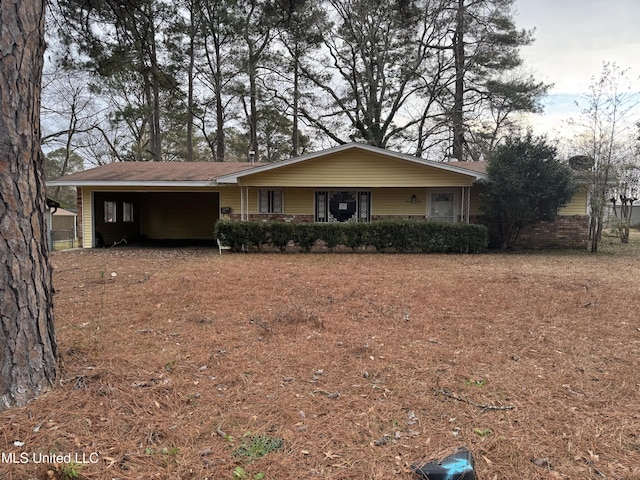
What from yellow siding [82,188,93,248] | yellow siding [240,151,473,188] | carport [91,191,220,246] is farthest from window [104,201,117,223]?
yellow siding [240,151,473,188]

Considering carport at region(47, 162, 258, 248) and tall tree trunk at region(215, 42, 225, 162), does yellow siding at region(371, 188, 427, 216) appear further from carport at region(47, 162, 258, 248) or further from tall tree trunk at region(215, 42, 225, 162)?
tall tree trunk at region(215, 42, 225, 162)

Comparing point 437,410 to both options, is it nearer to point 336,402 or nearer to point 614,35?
point 336,402

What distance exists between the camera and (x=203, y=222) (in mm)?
17484

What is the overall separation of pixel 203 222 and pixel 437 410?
16.1 metres

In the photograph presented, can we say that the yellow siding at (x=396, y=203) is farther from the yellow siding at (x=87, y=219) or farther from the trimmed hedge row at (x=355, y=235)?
the yellow siding at (x=87, y=219)

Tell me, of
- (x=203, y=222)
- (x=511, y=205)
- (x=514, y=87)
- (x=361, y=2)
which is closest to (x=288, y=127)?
(x=361, y=2)

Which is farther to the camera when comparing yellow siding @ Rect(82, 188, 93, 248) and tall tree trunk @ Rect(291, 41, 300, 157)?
tall tree trunk @ Rect(291, 41, 300, 157)

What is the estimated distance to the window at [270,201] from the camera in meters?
14.8

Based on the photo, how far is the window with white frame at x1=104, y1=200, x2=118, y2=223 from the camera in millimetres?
15492

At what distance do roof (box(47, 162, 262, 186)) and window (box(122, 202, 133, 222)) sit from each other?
5.38 feet

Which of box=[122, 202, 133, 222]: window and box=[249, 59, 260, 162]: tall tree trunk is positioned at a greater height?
box=[249, 59, 260, 162]: tall tree trunk

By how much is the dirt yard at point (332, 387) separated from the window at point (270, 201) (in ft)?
28.7

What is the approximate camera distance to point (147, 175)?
14.4m

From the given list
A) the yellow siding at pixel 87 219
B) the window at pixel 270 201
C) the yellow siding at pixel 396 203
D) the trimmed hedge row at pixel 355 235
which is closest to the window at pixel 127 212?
the yellow siding at pixel 87 219
